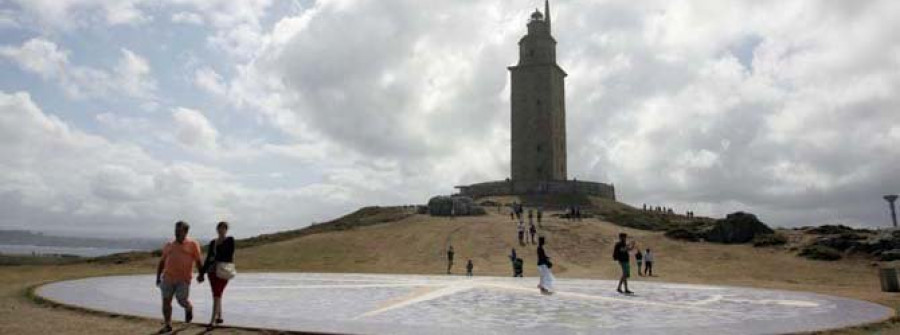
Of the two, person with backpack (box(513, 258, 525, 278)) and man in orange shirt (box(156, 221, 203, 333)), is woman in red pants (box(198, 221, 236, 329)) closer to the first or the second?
man in orange shirt (box(156, 221, 203, 333))

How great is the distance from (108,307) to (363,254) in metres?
25.5

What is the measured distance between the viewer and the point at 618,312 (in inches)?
507

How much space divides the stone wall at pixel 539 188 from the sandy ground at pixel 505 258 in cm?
1866

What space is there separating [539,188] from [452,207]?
17.7 metres

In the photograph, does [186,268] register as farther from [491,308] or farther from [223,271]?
[491,308]

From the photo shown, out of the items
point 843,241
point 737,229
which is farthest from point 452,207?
point 843,241

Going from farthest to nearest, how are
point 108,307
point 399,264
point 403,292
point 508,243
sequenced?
point 508,243, point 399,264, point 403,292, point 108,307

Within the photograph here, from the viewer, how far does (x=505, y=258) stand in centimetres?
3544

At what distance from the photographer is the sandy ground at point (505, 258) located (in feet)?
92.5

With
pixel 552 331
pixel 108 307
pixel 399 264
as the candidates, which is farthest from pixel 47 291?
pixel 399 264

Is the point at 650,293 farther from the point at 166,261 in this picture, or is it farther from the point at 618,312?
the point at 166,261

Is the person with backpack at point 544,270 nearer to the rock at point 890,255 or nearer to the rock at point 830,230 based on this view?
the rock at point 890,255

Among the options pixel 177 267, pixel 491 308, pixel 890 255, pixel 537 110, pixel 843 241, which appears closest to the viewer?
pixel 177 267

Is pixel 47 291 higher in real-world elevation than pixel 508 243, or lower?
lower
